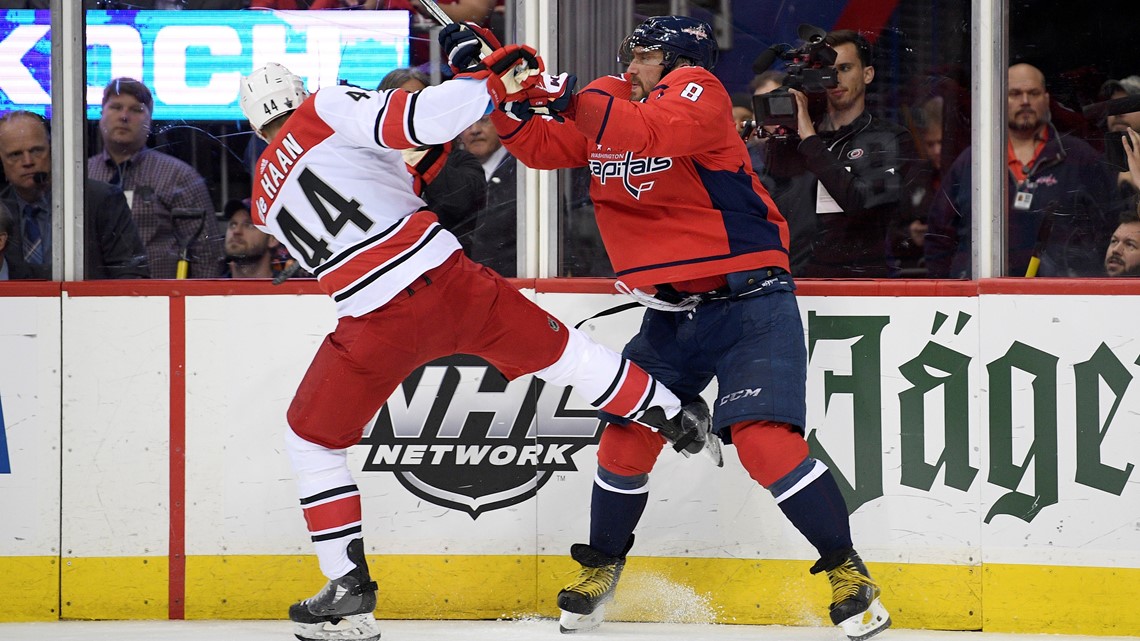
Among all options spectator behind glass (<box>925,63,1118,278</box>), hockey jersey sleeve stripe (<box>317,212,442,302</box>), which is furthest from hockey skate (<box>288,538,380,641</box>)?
spectator behind glass (<box>925,63,1118,278</box>)

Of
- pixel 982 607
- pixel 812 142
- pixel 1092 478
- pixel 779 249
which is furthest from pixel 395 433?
pixel 1092 478

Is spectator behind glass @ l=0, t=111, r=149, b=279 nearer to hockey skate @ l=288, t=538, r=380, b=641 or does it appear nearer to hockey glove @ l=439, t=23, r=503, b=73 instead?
hockey skate @ l=288, t=538, r=380, b=641

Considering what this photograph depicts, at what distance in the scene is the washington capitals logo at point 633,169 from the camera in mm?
2855

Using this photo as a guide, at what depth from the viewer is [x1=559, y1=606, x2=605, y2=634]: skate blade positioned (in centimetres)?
301

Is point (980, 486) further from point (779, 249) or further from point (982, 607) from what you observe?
point (779, 249)

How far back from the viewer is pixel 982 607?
3.03 meters

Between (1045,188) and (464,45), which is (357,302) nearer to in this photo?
(464,45)

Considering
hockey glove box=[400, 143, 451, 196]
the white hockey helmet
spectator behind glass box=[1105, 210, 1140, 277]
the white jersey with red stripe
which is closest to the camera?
the white jersey with red stripe

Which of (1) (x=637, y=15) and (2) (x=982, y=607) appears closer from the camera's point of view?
(2) (x=982, y=607)

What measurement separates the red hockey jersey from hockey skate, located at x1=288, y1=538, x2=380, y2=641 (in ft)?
3.11

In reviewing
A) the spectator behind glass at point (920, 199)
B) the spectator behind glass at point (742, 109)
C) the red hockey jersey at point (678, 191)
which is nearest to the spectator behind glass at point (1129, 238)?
the spectator behind glass at point (920, 199)

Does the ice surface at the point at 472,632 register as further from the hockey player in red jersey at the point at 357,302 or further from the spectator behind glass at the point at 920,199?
the spectator behind glass at the point at 920,199

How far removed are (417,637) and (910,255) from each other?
5.38ft

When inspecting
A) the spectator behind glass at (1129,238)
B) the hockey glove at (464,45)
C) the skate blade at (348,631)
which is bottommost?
the skate blade at (348,631)
